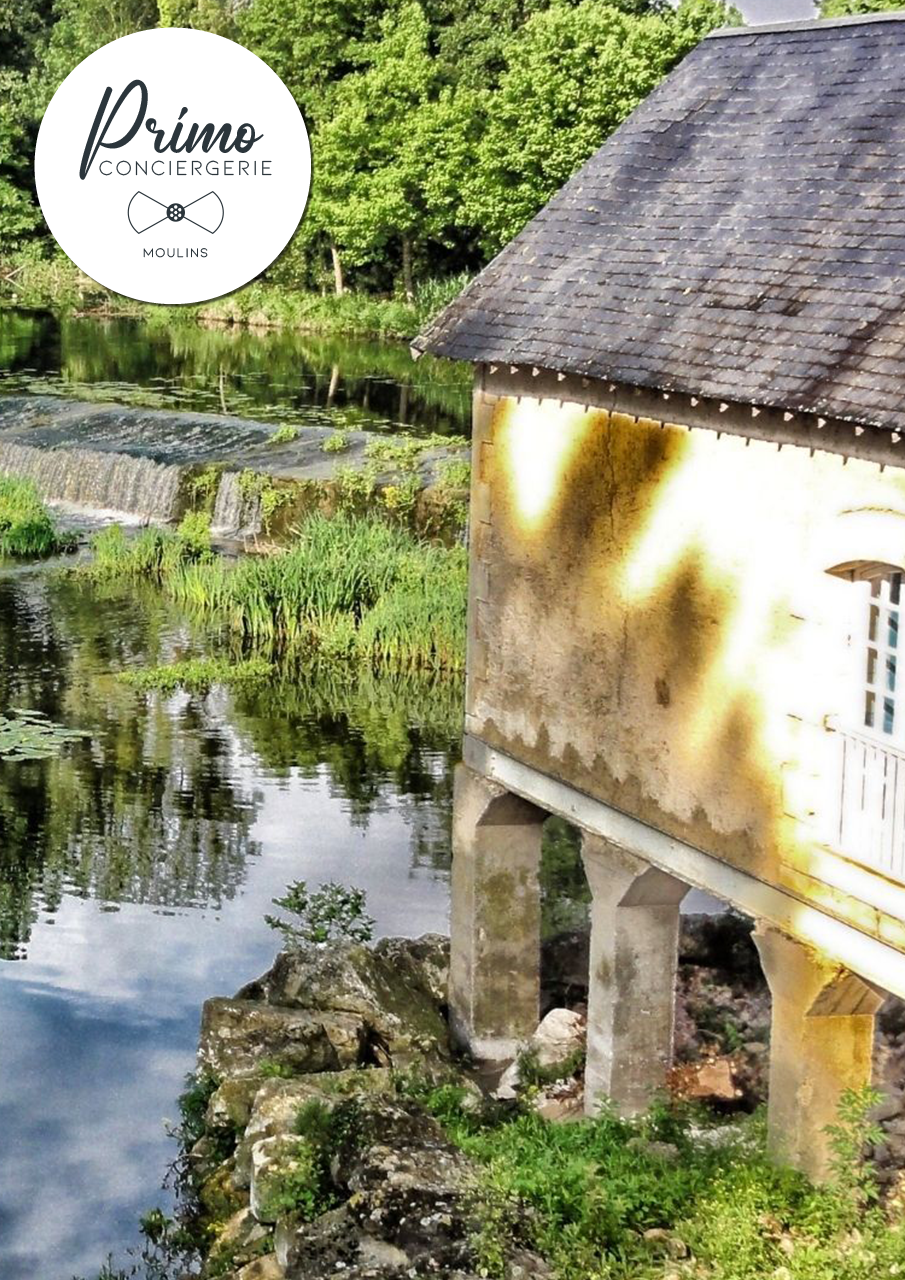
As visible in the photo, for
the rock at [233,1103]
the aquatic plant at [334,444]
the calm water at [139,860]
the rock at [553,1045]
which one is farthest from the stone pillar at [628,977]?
the aquatic plant at [334,444]

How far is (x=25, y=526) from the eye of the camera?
32750mm

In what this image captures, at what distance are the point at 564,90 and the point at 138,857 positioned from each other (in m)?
35.0

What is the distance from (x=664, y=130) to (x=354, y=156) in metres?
44.0

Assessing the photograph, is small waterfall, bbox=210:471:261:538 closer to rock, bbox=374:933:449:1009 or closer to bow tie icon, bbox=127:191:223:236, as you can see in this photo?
bow tie icon, bbox=127:191:223:236

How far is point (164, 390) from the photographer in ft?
146

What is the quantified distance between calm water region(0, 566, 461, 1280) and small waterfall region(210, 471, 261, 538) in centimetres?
444

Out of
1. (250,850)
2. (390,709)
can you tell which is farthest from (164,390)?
(250,850)

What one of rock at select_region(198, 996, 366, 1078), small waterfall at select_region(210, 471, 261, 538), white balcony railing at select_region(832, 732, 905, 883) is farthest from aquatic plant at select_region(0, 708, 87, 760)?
white balcony railing at select_region(832, 732, 905, 883)

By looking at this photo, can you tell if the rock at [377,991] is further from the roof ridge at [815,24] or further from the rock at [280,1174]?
the roof ridge at [815,24]

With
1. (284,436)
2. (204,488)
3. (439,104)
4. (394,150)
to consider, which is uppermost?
(439,104)

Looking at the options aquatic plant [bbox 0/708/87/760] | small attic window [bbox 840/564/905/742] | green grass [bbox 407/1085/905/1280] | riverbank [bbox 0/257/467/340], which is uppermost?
small attic window [bbox 840/564/905/742]

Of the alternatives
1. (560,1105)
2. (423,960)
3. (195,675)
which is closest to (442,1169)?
(560,1105)

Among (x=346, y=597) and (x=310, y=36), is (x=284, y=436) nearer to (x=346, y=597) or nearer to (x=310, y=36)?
(x=346, y=597)

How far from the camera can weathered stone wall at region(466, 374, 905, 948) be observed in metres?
12.0
